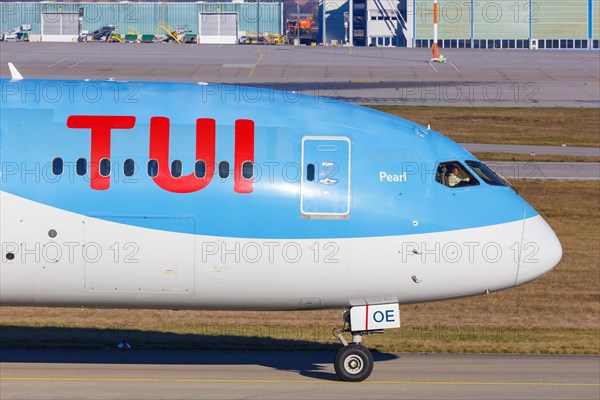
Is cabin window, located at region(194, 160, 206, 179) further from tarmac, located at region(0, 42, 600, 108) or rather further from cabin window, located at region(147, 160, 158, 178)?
tarmac, located at region(0, 42, 600, 108)

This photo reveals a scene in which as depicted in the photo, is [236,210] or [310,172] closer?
[236,210]

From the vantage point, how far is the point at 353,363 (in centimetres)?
1897

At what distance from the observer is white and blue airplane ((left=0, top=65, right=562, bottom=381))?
17516 millimetres

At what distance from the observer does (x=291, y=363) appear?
2064 centimetres

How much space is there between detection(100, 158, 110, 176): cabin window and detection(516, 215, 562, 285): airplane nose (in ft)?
22.5

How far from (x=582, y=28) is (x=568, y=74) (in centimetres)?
4836

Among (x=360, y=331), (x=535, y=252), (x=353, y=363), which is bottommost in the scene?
(x=353, y=363)

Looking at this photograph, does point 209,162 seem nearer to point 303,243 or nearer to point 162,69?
point 303,243

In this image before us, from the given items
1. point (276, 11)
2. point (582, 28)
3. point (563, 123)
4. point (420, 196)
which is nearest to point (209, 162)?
point (420, 196)

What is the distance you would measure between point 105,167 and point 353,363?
5395 mm

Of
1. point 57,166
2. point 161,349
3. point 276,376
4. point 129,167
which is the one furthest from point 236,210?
point 161,349

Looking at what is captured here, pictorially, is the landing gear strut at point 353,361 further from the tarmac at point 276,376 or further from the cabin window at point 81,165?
the cabin window at point 81,165

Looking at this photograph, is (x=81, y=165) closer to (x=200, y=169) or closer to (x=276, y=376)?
(x=200, y=169)

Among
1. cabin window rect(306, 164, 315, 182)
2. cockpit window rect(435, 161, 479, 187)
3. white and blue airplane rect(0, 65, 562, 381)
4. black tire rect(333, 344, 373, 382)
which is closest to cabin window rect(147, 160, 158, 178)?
white and blue airplane rect(0, 65, 562, 381)
